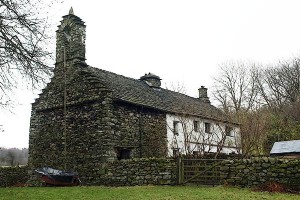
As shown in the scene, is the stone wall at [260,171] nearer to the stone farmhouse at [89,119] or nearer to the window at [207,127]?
the stone farmhouse at [89,119]

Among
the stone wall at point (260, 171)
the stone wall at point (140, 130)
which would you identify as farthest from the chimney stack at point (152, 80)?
the stone wall at point (260, 171)

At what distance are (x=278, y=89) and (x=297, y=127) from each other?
1596cm

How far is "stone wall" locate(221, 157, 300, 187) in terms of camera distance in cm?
1530

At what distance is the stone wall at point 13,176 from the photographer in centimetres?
2373

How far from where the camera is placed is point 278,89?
4825cm

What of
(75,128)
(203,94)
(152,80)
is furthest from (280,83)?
(75,128)

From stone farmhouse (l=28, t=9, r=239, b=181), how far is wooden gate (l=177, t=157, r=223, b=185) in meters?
4.65

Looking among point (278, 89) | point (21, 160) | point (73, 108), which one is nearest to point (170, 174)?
point (73, 108)

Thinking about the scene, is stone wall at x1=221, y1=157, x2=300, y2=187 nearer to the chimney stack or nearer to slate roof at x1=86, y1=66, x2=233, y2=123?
slate roof at x1=86, y1=66, x2=233, y2=123

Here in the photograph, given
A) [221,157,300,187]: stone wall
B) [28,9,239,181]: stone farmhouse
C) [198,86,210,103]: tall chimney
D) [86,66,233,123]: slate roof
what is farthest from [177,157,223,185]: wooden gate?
[198,86,210,103]: tall chimney

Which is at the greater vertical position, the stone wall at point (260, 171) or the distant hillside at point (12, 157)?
the distant hillside at point (12, 157)

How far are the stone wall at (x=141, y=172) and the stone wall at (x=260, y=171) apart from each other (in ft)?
9.02

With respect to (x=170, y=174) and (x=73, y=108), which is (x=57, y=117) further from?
(x=170, y=174)

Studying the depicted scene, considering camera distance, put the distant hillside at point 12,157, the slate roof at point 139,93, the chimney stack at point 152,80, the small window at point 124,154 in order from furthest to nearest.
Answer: the distant hillside at point 12,157, the chimney stack at point 152,80, the slate roof at point 139,93, the small window at point 124,154
